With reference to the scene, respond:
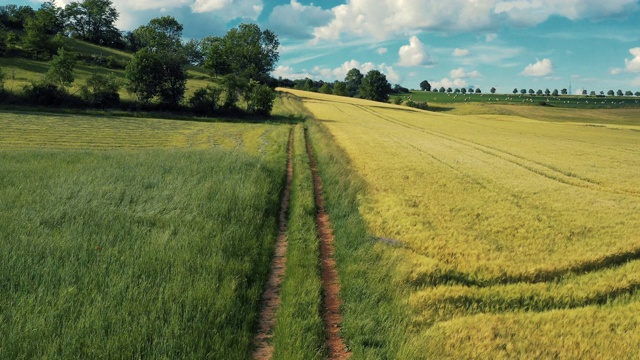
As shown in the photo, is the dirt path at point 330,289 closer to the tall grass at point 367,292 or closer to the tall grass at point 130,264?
the tall grass at point 367,292

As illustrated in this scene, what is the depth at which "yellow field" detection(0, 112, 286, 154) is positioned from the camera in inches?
1059

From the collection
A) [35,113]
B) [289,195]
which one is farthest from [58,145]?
[35,113]

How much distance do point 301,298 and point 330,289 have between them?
95cm

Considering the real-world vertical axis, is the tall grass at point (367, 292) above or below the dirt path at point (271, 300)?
above

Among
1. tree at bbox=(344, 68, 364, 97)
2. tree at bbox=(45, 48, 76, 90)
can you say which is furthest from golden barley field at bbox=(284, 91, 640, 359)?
tree at bbox=(344, 68, 364, 97)

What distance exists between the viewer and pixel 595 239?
956 cm

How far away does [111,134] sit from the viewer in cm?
3216

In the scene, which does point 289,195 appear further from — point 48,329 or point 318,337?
point 48,329

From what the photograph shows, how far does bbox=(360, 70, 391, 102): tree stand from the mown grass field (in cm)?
10739

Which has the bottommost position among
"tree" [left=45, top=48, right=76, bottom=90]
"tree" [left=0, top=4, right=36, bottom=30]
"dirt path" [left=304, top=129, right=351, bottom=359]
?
"dirt path" [left=304, top=129, right=351, bottom=359]

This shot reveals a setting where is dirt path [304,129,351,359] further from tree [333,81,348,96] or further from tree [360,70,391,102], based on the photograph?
tree [333,81,348,96]

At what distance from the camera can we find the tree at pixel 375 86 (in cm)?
11975

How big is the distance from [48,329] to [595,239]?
34.4ft

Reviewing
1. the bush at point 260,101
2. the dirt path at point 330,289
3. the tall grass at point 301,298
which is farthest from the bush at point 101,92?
the tall grass at point 301,298
